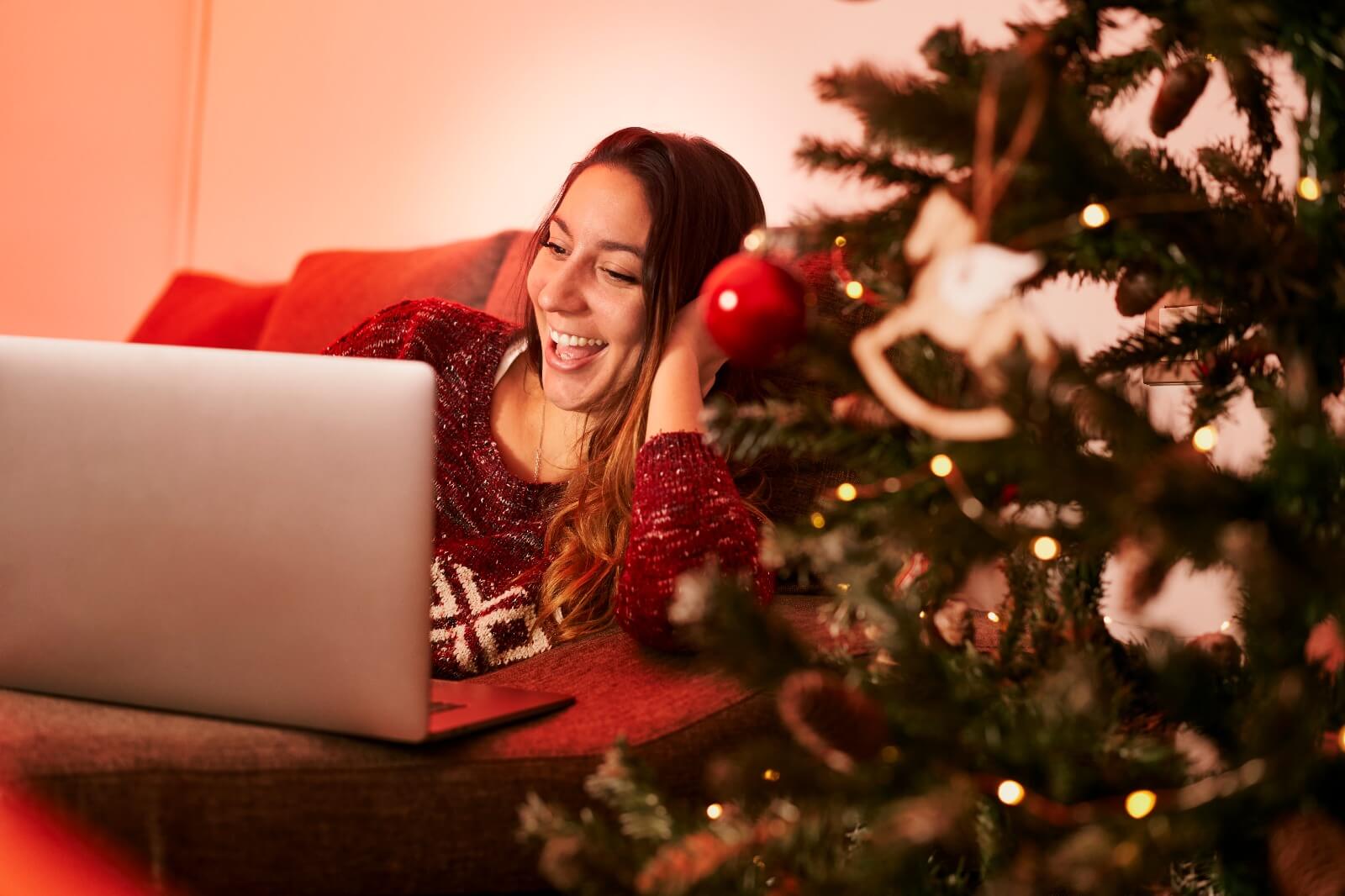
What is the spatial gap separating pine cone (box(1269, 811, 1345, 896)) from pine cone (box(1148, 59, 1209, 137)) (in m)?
0.41

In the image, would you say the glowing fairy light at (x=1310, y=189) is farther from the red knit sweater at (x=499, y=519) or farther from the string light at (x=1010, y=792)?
Result: the red knit sweater at (x=499, y=519)

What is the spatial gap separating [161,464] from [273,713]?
181mm

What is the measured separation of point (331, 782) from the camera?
2.66ft

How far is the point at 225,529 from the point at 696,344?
26.8 inches

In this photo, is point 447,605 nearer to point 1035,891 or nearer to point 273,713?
point 273,713

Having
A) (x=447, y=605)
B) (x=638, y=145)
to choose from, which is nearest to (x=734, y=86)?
(x=638, y=145)

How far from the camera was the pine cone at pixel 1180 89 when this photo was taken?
30.0 inches

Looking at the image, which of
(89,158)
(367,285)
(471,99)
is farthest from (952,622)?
(89,158)

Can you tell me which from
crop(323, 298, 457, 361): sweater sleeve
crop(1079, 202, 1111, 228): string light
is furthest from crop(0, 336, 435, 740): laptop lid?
crop(323, 298, 457, 361): sweater sleeve

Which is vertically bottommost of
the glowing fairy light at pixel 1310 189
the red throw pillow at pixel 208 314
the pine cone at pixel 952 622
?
the red throw pillow at pixel 208 314

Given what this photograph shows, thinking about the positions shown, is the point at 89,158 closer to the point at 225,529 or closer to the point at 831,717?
the point at 225,529

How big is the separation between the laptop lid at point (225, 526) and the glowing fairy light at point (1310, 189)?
506mm

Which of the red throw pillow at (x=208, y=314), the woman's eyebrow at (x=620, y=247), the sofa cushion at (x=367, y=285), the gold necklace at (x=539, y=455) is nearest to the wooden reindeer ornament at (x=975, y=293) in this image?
the woman's eyebrow at (x=620, y=247)

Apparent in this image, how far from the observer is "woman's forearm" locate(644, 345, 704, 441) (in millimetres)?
1290
